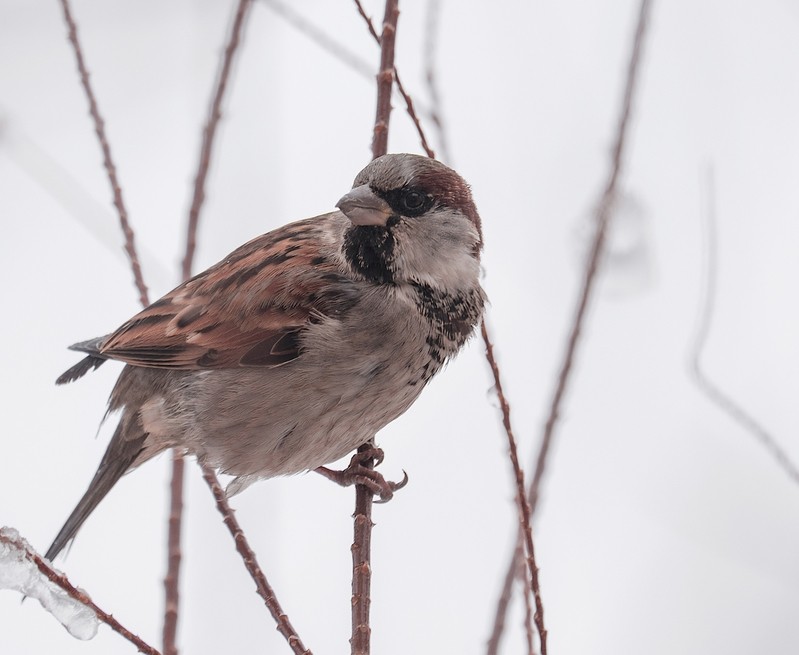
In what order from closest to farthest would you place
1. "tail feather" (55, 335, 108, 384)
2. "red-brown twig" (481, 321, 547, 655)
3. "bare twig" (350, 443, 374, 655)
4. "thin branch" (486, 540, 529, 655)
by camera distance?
"red-brown twig" (481, 321, 547, 655) < "bare twig" (350, 443, 374, 655) < "thin branch" (486, 540, 529, 655) < "tail feather" (55, 335, 108, 384)

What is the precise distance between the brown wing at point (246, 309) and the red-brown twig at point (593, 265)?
1.57 feet

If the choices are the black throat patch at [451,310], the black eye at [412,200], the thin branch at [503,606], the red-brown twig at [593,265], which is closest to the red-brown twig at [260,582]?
the thin branch at [503,606]

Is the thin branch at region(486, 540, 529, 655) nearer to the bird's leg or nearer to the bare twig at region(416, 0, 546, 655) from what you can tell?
the bare twig at region(416, 0, 546, 655)

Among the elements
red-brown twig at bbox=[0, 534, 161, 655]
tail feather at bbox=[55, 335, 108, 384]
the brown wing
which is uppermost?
the brown wing

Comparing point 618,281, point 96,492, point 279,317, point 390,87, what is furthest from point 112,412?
point 618,281

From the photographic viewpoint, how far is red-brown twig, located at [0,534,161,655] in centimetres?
89

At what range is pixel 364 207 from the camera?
5.56 feet

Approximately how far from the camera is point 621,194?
2090 mm

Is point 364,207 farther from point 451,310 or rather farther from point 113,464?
point 113,464

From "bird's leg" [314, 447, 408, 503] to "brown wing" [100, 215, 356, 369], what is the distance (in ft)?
0.93

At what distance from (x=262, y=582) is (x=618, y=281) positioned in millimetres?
1533

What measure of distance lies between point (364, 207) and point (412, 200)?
11cm

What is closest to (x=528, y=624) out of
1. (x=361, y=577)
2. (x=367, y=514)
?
(x=361, y=577)

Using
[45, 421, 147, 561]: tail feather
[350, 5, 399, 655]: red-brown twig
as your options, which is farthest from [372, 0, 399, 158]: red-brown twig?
[45, 421, 147, 561]: tail feather
